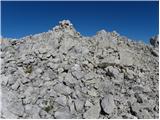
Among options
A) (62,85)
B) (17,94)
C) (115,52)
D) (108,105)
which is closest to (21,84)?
(17,94)

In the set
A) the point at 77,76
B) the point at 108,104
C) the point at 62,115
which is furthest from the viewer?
the point at 77,76

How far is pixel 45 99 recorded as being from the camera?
17.3m

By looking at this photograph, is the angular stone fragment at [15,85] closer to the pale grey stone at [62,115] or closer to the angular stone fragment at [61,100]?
the angular stone fragment at [61,100]

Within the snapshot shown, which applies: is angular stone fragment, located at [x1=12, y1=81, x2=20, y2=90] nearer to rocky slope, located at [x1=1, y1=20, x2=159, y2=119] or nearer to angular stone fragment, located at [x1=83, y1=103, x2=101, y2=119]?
rocky slope, located at [x1=1, y1=20, x2=159, y2=119]

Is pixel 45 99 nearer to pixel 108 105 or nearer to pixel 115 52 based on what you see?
pixel 108 105

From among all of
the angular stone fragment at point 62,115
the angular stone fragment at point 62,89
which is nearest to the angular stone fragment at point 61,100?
the angular stone fragment at point 62,89

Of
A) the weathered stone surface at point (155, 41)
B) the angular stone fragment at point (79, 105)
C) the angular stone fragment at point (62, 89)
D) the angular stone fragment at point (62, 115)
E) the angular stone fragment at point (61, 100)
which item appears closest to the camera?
the angular stone fragment at point (62, 115)

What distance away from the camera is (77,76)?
1897 centimetres

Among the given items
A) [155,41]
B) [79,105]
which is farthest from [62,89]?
→ [155,41]

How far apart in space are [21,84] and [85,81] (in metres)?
3.75

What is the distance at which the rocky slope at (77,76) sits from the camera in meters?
16.9

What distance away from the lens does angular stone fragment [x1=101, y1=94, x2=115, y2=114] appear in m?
16.9

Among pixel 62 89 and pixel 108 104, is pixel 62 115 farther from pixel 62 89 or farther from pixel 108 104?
pixel 108 104

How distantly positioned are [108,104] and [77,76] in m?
2.88
